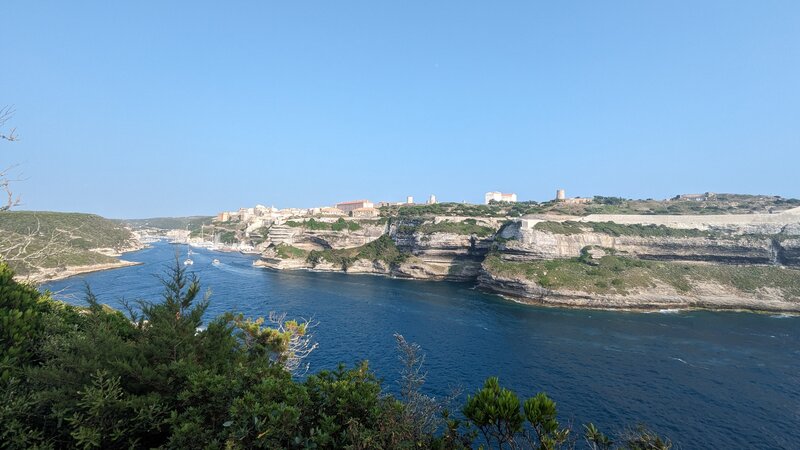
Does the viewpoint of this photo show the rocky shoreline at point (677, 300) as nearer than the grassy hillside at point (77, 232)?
Yes

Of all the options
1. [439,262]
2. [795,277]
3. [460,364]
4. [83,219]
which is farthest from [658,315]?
[83,219]

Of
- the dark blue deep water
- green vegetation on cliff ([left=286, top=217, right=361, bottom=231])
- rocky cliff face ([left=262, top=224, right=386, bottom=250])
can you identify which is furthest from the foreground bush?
green vegetation on cliff ([left=286, top=217, right=361, bottom=231])

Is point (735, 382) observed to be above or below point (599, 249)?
below

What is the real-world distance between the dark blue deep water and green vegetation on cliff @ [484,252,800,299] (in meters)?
4.66

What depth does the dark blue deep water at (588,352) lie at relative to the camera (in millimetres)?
19609

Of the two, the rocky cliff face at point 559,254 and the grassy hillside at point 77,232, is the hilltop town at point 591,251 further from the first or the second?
the grassy hillside at point 77,232

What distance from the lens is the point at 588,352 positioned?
2936 centimetres

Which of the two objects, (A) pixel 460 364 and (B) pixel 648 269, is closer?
(A) pixel 460 364

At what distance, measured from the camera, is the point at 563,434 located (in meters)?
6.62

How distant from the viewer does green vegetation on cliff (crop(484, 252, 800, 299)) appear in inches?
1802

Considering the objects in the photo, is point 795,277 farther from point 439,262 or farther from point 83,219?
point 83,219

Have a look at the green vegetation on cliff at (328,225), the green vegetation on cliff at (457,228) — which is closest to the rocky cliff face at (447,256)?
the green vegetation on cliff at (457,228)

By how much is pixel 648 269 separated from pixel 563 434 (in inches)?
2139

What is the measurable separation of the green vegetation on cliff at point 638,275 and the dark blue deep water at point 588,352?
4661mm
